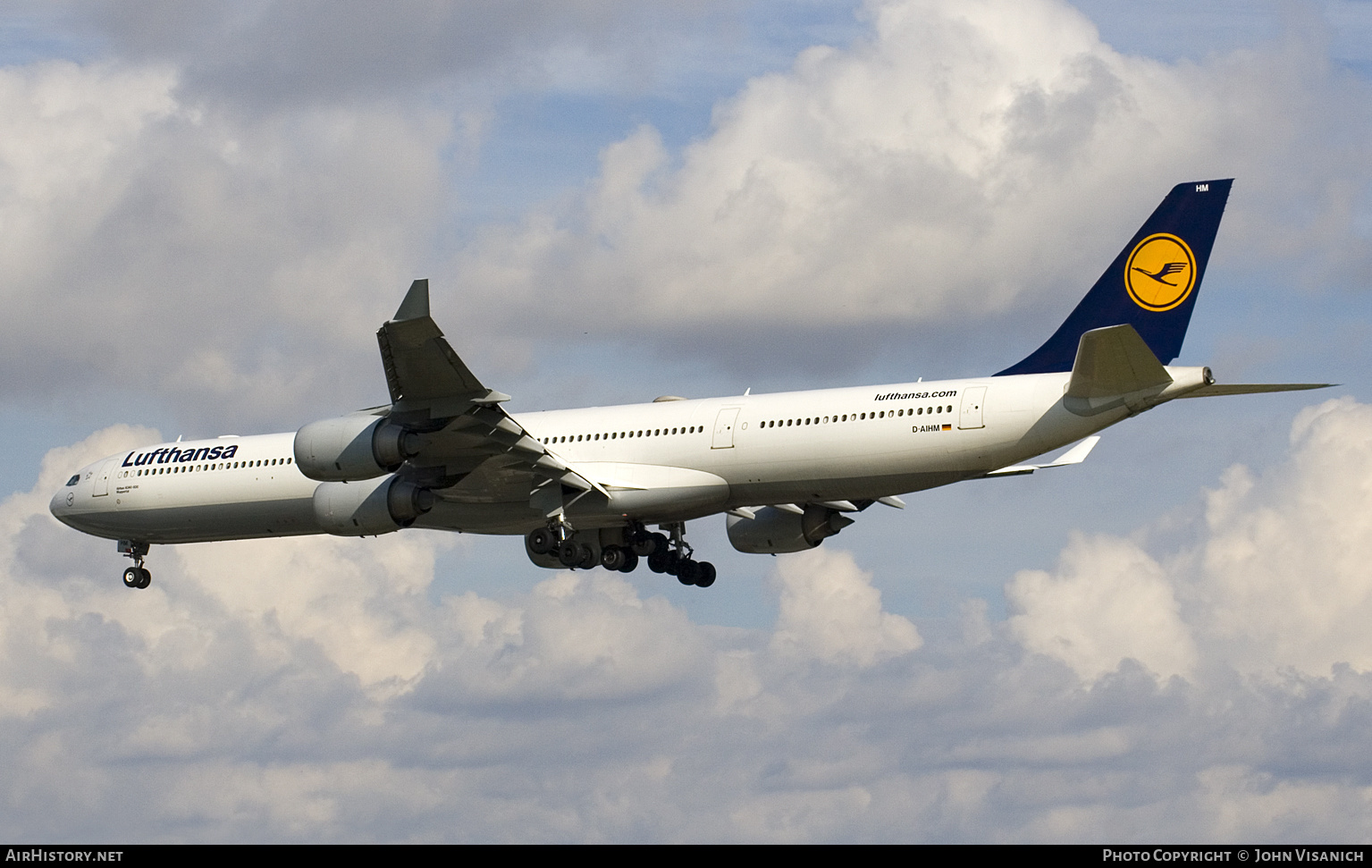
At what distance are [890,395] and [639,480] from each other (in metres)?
5.87

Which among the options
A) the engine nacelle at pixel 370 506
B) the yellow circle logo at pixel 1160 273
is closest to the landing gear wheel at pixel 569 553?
the engine nacelle at pixel 370 506

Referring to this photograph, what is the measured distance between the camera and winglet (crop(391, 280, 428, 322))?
34.1 meters

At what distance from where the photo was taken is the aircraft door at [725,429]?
3847cm

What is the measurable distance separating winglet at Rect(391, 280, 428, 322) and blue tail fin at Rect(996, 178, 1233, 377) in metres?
13.2

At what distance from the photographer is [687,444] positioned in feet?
128

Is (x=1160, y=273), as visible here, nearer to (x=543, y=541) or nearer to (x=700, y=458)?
(x=700, y=458)

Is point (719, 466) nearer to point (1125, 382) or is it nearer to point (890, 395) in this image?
point (890, 395)

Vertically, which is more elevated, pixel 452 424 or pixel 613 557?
pixel 452 424

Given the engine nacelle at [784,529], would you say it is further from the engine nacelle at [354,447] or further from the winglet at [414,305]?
the winglet at [414,305]

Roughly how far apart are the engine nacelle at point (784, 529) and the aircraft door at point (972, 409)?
7.75 metres

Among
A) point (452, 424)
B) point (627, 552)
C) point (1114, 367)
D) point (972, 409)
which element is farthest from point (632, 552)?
point (1114, 367)

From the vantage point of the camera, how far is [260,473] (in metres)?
43.6

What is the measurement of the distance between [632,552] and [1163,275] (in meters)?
13.7
